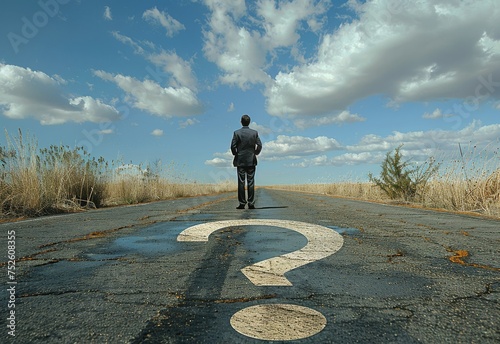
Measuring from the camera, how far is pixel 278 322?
44.8 inches

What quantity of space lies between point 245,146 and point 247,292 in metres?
6.10

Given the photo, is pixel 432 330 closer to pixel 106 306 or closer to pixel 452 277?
pixel 452 277

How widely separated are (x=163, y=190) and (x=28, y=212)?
8653 mm

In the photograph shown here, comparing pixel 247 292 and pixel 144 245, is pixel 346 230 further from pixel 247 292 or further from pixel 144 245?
pixel 247 292

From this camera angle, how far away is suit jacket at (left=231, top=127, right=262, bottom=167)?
741 centimetres

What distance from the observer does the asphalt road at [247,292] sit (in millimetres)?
1080

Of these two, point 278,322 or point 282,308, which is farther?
point 282,308

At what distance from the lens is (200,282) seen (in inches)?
65.1

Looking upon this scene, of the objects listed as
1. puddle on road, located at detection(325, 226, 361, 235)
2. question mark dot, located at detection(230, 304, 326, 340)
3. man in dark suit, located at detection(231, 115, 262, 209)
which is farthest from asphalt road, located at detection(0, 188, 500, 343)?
man in dark suit, located at detection(231, 115, 262, 209)

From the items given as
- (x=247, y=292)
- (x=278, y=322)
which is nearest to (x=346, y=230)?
(x=247, y=292)

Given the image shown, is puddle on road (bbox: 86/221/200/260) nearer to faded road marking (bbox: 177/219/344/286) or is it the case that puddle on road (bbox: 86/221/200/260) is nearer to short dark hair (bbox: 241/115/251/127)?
faded road marking (bbox: 177/219/344/286)

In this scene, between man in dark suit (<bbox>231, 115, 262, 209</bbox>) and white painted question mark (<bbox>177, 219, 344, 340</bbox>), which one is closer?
white painted question mark (<bbox>177, 219, 344, 340</bbox>)

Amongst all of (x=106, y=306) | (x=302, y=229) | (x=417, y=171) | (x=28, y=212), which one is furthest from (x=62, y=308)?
(x=417, y=171)


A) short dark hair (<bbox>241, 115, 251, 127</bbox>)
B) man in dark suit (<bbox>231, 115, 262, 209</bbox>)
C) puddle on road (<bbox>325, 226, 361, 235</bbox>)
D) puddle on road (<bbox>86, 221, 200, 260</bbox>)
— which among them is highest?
short dark hair (<bbox>241, 115, 251, 127</bbox>)
